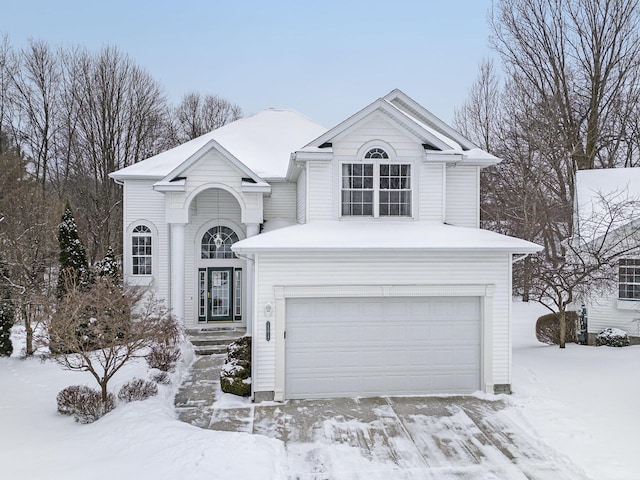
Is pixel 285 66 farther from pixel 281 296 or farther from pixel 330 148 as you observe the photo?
pixel 281 296

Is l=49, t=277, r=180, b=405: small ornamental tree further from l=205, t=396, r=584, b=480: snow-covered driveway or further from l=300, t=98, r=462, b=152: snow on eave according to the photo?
l=300, t=98, r=462, b=152: snow on eave

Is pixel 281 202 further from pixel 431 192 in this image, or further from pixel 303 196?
pixel 431 192

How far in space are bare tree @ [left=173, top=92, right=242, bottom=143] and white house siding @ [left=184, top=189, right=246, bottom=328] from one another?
19289 millimetres

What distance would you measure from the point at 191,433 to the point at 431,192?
786 centimetres

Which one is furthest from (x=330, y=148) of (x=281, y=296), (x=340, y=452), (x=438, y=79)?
(x=438, y=79)

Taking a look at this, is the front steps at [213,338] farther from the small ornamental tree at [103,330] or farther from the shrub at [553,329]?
the shrub at [553,329]

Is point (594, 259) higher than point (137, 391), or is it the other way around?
point (594, 259)

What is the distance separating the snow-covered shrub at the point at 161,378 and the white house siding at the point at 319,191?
16.2ft

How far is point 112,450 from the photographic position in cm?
708

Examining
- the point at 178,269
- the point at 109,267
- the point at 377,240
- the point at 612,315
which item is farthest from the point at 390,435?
the point at 612,315

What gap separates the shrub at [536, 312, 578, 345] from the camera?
1553 cm

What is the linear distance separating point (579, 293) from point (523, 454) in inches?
359

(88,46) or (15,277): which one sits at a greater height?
(88,46)

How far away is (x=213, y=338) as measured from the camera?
48.3 feet
